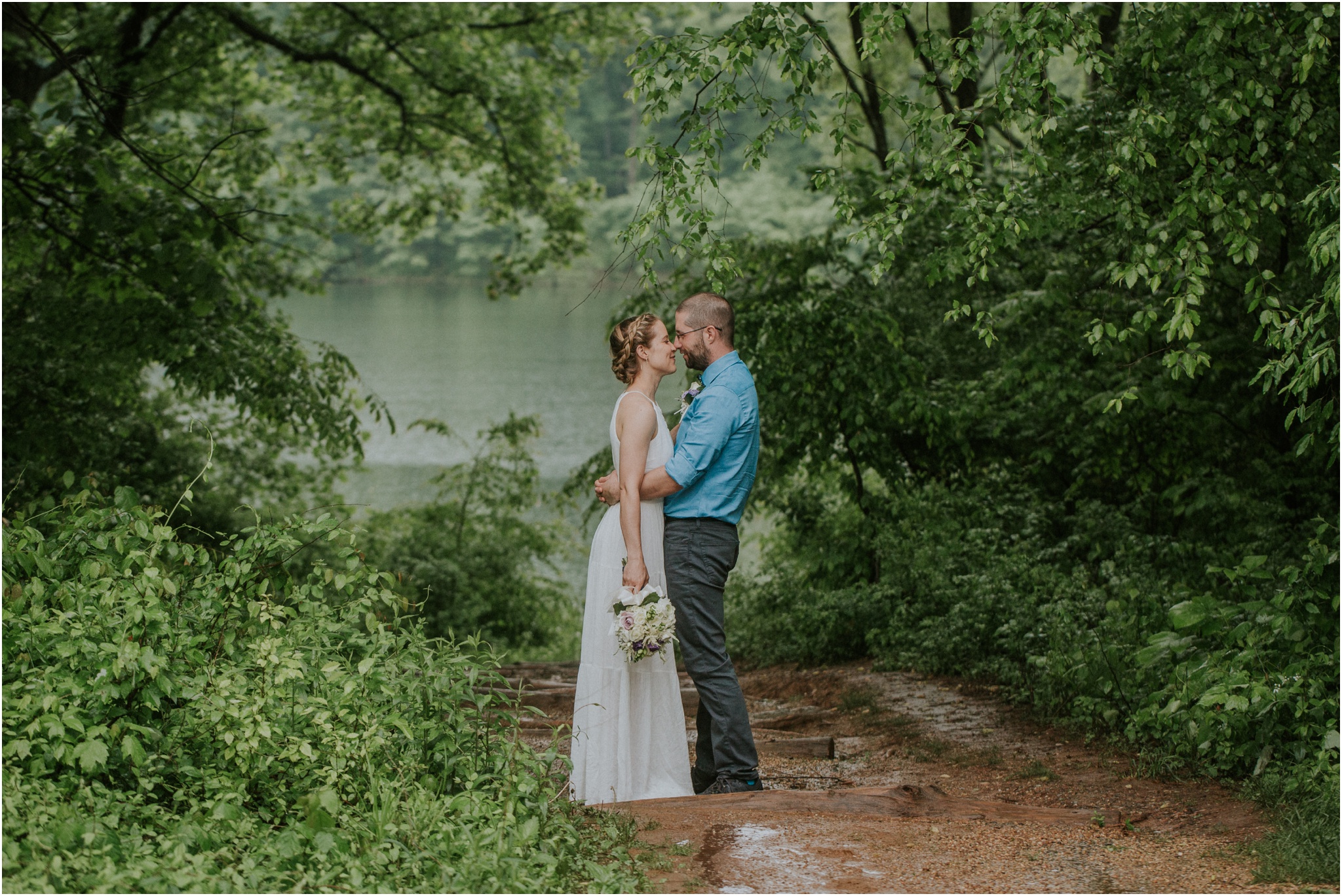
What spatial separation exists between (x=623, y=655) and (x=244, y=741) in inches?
57.5

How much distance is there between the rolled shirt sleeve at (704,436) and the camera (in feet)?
14.0

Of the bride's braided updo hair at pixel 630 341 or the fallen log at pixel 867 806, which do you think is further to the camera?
the bride's braided updo hair at pixel 630 341

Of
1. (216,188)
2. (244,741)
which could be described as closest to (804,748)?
(244,741)

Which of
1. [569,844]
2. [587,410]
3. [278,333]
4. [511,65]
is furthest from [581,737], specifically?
[587,410]

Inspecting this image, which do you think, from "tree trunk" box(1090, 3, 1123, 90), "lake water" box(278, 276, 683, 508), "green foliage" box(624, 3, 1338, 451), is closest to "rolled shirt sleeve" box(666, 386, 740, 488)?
"green foliage" box(624, 3, 1338, 451)

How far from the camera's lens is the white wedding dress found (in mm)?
4309

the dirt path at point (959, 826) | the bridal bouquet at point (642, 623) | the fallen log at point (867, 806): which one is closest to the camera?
the dirt path at point (959, 826)

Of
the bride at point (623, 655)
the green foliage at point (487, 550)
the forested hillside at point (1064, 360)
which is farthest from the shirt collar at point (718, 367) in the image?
the green foliage at point (487, 550)

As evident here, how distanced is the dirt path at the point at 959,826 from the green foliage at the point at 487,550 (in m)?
6.69

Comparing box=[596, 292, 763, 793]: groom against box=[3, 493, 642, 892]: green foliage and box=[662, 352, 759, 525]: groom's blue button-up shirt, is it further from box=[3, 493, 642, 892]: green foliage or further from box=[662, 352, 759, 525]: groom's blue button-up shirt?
box=[3, 493, 642, 892]: green foliage

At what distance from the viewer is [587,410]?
24.3m

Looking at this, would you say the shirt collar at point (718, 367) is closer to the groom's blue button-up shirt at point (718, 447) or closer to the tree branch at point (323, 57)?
the groom's blue button-up shirt at point (718, 447)

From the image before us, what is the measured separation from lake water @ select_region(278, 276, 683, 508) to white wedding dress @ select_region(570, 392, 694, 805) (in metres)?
4.65

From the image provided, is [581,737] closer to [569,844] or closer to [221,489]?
[569,844]
